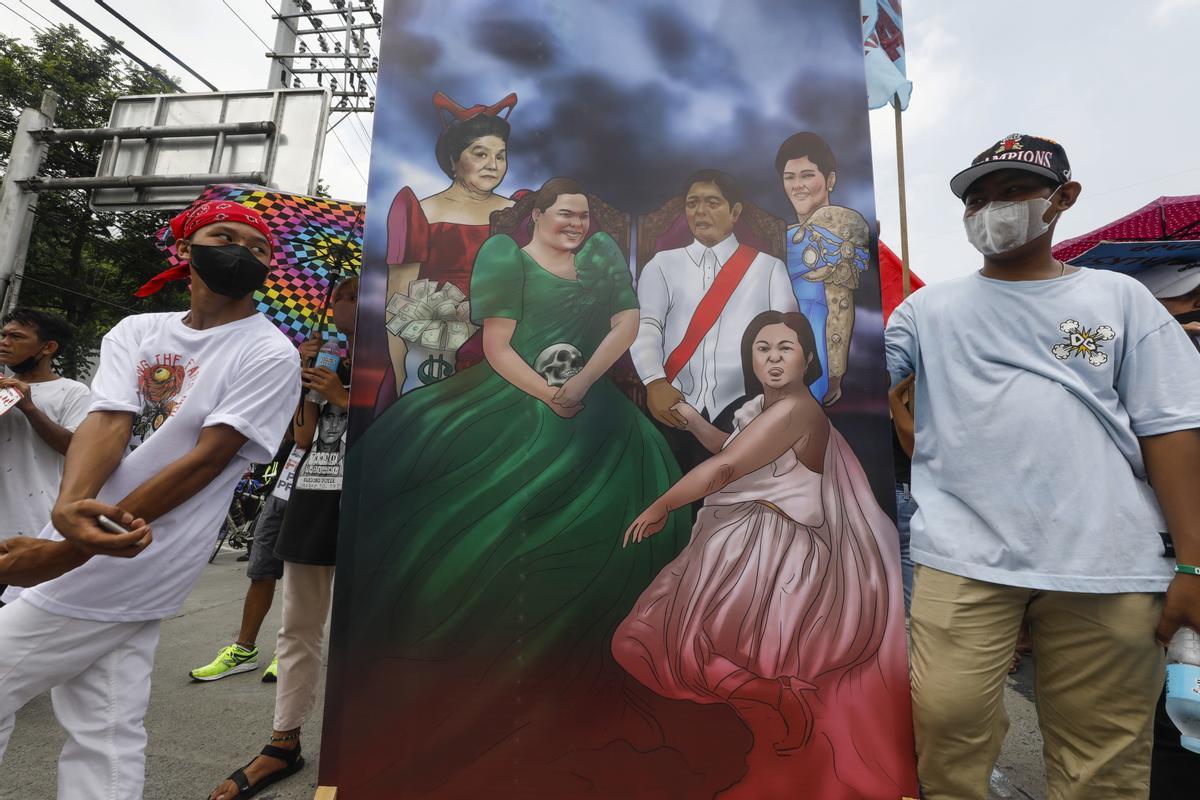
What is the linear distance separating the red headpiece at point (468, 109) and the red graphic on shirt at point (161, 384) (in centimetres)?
105

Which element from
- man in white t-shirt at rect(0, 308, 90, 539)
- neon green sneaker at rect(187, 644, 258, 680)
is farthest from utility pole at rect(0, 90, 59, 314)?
neon green sneaker at rect(187, 644, 258, 680)

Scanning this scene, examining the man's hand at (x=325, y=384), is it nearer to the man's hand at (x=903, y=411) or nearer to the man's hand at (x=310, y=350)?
the man's hand at (x=310, y=350)

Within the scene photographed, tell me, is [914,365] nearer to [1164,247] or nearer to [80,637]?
[1164,247]

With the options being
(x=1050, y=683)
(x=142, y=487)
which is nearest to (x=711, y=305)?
(x=1050, y=683)

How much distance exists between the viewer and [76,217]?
14664mm

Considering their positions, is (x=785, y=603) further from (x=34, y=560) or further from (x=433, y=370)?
(x=34, y=560)

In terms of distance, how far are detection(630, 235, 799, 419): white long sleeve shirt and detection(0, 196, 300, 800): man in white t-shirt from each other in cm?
Result: 106

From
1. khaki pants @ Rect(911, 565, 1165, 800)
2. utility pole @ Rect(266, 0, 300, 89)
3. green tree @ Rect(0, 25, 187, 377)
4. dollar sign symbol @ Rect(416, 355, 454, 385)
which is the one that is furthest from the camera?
green tree @ Rect(0, 25, 187, 377)

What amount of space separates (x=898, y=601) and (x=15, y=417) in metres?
3.70

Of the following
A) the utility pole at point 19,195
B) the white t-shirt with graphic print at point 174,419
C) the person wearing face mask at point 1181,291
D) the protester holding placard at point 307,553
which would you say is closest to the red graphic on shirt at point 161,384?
the white t-shirt with graphic print at point 174,419

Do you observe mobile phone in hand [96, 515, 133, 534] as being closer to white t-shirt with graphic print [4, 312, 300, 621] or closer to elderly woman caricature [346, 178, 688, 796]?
white t-shirt with graphic print [4, 312, 300, 621]

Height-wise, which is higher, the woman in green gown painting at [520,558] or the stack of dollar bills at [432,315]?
the stack of dollar bills at [432,315]

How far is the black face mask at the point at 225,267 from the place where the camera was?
5.63 feet

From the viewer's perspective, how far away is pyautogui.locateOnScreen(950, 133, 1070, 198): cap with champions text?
1678 mm
